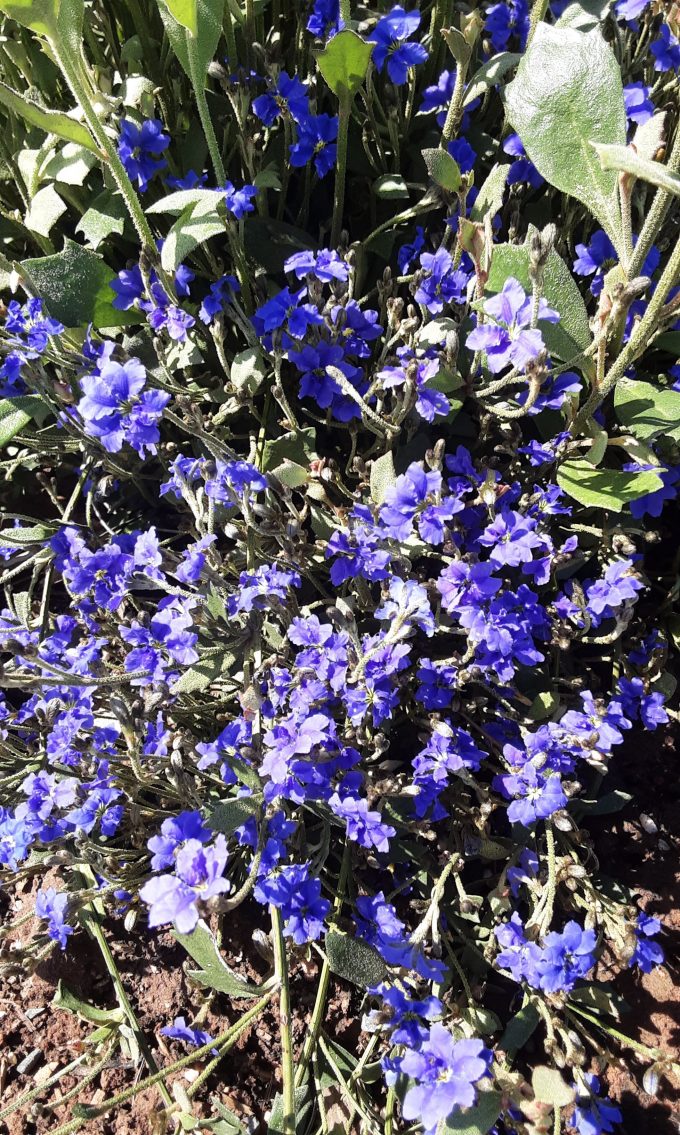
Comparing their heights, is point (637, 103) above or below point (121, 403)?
above

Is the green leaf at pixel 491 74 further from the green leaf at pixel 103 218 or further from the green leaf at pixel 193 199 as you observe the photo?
the green leaf at pixel 103 218

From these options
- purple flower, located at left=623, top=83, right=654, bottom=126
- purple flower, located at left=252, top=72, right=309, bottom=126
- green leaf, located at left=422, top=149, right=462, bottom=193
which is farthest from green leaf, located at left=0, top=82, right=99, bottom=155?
purple flower, located at left=623, top=83, right=654, bottom=126

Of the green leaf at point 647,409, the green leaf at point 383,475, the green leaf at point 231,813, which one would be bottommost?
the green leaf at point 231,813

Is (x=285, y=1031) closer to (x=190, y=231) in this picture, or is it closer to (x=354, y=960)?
(x=354, y=960)

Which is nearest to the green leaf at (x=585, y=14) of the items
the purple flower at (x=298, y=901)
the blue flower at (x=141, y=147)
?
the blue flower at (x=141, y=147)

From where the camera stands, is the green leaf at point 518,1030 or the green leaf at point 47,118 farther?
the green leaf at point 518,1030

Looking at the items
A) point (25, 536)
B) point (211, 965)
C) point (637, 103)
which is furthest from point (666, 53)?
point (211, 965)

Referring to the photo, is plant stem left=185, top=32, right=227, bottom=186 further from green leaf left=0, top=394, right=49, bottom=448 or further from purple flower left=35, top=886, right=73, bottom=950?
purple flower left=35, top=886, right=73, bottom=950
